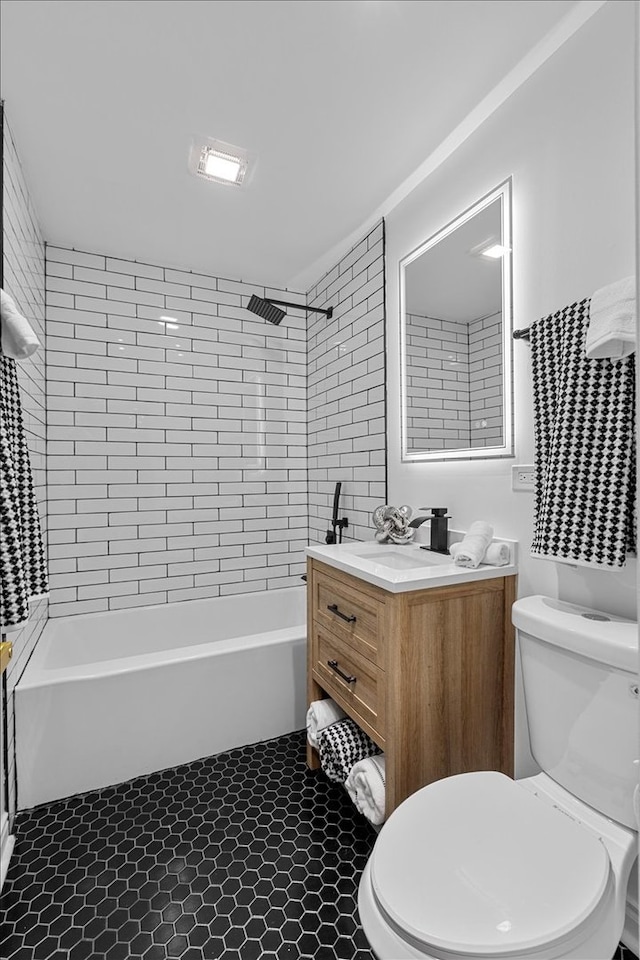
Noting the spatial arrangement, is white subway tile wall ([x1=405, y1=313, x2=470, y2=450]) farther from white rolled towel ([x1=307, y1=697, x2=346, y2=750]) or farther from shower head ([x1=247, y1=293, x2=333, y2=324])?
white rolled towel ([x1=307, y1=697, x2=346, y2=750])

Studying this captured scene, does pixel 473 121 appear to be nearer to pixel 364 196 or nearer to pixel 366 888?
pixel 364 196

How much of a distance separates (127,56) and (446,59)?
97 centimetres

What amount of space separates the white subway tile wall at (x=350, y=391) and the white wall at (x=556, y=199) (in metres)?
0.53

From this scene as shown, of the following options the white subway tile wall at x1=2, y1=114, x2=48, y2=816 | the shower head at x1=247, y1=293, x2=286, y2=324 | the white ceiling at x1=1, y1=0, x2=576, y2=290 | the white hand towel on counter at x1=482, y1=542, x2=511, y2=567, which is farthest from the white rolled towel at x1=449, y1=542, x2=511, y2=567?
the shower head at x1=247, y1=293, x2=286, y2=324

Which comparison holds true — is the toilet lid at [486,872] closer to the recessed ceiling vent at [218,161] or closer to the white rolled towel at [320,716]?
the white rolled towel at [320,716]

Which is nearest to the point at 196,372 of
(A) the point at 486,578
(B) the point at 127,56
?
(B) the point at 127,56

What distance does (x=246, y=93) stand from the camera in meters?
1.52

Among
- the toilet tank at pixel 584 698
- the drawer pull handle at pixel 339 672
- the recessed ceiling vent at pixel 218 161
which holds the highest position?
the recessed ceiling vent at pixel 218 161

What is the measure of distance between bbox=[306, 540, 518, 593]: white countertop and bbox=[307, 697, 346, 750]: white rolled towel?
23.5 inches

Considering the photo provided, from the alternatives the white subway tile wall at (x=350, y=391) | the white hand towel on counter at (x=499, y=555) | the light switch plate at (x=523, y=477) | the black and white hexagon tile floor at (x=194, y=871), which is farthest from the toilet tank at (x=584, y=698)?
the white subway tile wall at (x=350, y=391)

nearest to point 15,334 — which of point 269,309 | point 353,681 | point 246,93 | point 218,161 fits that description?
point 246,93

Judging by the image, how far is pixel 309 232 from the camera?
7.95 feet

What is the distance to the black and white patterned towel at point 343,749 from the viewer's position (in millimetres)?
1595

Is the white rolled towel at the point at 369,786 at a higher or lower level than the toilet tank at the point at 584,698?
lower
